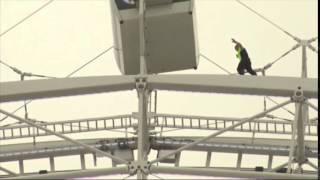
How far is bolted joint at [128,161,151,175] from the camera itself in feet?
47.7

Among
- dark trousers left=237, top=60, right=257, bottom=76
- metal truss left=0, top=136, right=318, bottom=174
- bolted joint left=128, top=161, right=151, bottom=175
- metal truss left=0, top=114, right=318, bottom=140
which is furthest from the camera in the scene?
dark trousers left=237, top=60, right=257, bottom=76

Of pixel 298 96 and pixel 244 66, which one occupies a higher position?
pixel 244 66

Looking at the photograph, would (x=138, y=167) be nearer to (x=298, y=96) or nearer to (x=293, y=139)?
(x=298, y=96)

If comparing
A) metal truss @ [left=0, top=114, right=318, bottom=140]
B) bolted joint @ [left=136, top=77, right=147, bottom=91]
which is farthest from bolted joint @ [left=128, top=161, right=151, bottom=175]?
metal truss @ [left=0, top=114, right=318, bottom=140]

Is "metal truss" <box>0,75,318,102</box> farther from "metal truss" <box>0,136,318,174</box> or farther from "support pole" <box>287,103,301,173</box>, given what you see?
"metal truss" <box>0,136,318,174</box>

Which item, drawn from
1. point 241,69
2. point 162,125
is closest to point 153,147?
point 162,125

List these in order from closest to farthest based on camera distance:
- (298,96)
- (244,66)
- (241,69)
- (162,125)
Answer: (298,96)
(162,125)
(241,69)
(244,66)

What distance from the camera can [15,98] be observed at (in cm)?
1479

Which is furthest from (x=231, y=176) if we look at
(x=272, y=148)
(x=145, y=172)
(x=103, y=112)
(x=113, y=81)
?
(x=103, y=112)

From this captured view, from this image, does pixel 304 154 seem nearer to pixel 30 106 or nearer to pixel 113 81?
pixel 113 81

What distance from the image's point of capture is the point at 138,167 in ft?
47.9

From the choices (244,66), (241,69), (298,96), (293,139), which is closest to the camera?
(298,96)

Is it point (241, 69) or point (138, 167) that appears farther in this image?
point (241, 69)

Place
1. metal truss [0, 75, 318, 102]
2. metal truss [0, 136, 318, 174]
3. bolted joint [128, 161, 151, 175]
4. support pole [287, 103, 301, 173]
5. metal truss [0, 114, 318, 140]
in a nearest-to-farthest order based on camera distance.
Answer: bolted joint [128, 161, 151, 175]
metal truss [0, 75, 318, 102]
support pole [287, 103, 301, 173]
metal truss [0, 136, 318, 174]
metal truss [0, 114, 318, 140]
